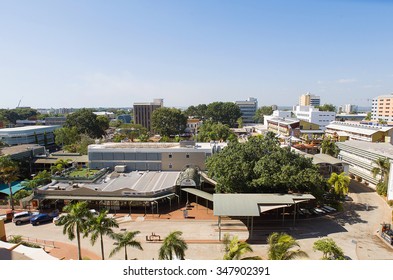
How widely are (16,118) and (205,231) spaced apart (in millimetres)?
126301

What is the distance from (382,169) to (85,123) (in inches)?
2376

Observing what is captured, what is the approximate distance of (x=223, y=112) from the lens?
326ft

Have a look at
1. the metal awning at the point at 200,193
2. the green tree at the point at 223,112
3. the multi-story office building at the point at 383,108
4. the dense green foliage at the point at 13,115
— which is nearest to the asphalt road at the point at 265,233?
the metal awning at the point at 200,193

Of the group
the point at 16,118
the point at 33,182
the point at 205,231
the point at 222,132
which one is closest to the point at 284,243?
the point at 205,231

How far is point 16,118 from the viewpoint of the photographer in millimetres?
115125

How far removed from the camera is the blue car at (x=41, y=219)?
22.9 m

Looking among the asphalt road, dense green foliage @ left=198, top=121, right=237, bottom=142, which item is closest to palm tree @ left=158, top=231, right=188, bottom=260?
the asphalt road

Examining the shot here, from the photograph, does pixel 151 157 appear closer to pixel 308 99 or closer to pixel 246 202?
pixel 246 202

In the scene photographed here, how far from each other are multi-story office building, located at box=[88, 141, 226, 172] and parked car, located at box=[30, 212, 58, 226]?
10028 millimetres

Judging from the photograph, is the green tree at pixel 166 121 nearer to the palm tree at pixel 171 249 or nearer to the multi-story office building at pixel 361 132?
the multi-story office building at pixel 361 132

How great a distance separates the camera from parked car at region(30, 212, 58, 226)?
75.0ft

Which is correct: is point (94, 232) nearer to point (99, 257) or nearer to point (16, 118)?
point (99, 257)

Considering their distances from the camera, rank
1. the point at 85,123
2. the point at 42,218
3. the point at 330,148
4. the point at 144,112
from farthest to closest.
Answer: the point at 144,112 < the point at 85,123 < the point at 330,148 < the point at 42,218

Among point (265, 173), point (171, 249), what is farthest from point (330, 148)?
point (171, 249)
